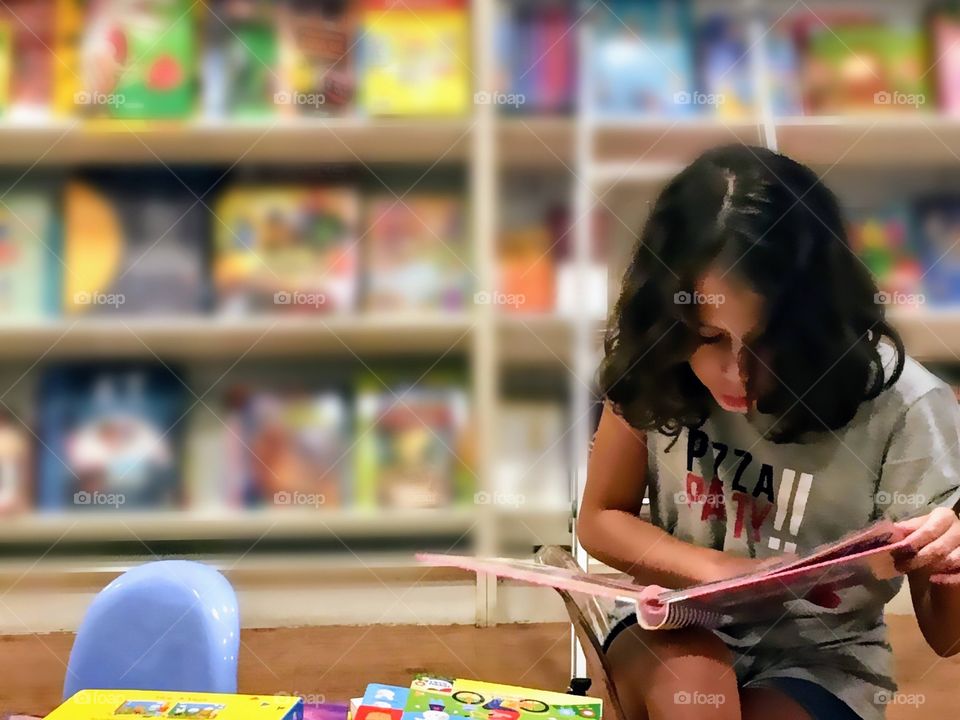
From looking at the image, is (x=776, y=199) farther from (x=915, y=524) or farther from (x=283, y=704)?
(x=283, y=704)

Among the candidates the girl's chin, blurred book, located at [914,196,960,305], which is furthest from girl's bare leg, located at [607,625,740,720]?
blurred book, located at [914,196,960,305]

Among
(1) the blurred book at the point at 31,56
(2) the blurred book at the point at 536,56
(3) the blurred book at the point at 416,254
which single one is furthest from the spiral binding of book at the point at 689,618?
(1) the blurred book at the point at 31,56

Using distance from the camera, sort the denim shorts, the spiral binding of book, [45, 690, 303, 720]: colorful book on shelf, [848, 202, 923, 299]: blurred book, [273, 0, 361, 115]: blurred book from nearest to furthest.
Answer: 1. [45, 690, 303, 720]: colorful book on shelf
2. the spiral binding of book
3. the denim shorts
4. [848, 202, 923, 299]: blurred book
5. [273, 0, 361, 115]: blurred book

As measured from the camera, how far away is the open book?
607 mm

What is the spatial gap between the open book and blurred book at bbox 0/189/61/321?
2.97 ft

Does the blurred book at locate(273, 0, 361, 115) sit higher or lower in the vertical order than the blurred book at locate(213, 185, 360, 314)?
higher

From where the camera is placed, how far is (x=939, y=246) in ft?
3.71

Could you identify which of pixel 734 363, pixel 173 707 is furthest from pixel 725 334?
pixel 173 707

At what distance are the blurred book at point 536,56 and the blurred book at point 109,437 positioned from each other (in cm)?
72

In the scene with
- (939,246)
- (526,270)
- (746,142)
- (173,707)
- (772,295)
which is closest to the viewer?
(173,707)

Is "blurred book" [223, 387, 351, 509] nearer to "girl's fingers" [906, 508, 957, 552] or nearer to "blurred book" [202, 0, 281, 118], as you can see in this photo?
"blurred book" [202, 0, 281, 118]

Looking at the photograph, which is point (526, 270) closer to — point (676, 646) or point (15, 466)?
point (676, 646)

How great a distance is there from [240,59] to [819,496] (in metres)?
1.06

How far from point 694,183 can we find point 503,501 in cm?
59
